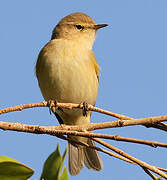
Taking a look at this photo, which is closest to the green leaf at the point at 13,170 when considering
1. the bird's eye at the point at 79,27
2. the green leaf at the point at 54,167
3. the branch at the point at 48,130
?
the green leaf at the point at 54,167

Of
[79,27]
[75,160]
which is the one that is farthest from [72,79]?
[79,27]

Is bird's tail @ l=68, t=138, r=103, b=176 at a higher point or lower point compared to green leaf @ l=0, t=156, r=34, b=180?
lower

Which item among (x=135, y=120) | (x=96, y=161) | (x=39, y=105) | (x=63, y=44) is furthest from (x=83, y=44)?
(x=135, y=120)

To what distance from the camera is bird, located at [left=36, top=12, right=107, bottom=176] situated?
4.44 meters

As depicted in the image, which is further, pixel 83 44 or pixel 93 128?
pixel 83 44

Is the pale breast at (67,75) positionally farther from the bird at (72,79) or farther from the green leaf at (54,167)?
the green leaf at (54,167)

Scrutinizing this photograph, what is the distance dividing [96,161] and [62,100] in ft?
3.67

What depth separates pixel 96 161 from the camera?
4.06 metres

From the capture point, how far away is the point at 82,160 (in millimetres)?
4367

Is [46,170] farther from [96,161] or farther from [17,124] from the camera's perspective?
[96,161]

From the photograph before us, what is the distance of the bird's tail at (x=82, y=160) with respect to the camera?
4.05m

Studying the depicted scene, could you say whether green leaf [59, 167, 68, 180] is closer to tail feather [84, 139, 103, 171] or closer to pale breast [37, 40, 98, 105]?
tail feather [84, 139, 103, 171]

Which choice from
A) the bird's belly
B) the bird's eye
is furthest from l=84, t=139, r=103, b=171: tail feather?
the bird's eye

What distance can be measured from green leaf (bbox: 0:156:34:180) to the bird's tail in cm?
262
